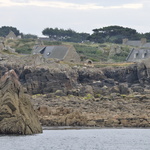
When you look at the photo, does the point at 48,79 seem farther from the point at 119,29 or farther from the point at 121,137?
the point at 119,29

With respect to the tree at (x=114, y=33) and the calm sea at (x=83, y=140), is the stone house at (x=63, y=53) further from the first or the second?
the calm sea at (x=83, y=140)

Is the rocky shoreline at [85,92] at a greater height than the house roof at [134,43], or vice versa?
the house roof at [134,43]

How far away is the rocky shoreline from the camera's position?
2514 inches

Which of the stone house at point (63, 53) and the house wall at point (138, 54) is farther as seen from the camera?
the house wall at point (138, 54)

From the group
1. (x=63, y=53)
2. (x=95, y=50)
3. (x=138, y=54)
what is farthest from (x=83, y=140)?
(x=95, y=50)

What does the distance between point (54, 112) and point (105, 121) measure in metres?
5.56

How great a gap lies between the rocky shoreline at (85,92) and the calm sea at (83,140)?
14.0 ft

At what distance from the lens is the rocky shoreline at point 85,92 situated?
209 feet

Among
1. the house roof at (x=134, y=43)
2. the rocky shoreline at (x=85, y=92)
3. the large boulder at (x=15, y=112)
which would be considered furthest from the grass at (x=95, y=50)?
the large boulder at (x=15, y=112)

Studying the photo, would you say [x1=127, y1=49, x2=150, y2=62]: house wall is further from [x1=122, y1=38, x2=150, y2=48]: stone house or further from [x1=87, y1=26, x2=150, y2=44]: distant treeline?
[x1=87, y1=26, x2=150, y2=44]: distant treeline

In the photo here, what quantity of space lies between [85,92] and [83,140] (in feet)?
108

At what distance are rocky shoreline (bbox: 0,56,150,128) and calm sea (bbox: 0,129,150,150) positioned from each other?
4281 millimetres

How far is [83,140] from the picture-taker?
52.1 m

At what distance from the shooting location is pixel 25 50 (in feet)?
449
